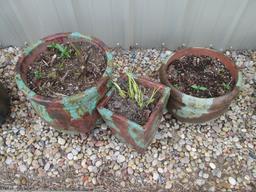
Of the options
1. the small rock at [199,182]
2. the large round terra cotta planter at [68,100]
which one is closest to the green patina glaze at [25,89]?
the large round terra cotta planter at [68,100]

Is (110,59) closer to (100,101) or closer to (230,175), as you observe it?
(100,101)

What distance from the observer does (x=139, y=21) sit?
2.37 m

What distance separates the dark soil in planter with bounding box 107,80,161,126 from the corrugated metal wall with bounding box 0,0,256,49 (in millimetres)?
683

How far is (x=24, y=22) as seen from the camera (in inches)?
94.9

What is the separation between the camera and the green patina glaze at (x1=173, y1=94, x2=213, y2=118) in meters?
1.90

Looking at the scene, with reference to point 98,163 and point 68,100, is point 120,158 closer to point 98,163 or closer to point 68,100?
point 98,163

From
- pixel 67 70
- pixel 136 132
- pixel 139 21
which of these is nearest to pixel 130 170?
pixel 136 132

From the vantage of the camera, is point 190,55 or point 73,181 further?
point 190,55

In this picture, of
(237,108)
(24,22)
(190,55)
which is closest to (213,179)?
(237,108)

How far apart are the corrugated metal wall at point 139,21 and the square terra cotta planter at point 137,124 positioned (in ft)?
2.08

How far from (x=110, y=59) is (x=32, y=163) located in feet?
2.80

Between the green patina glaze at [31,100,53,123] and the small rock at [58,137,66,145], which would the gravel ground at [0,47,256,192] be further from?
the green patina glaze at [31,100,53,123]

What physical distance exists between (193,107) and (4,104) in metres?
1.26

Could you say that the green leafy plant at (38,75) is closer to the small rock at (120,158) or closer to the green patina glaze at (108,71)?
the green patina glaze at (108,71)
